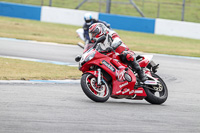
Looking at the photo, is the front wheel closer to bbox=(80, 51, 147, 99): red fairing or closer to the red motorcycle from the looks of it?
the red motorcycle

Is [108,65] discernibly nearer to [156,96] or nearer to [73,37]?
[156,96]

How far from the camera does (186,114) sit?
24.5 feet

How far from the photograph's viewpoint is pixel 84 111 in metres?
7.11

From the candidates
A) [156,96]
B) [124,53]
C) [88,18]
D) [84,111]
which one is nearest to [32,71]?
[88,18]

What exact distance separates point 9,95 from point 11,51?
317 inches

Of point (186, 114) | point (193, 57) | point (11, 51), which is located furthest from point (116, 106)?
point (193, 57)

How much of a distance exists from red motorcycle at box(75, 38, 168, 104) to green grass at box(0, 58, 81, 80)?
273 cm

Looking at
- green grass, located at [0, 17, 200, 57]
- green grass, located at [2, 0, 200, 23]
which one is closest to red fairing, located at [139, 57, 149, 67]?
green grass, located at [0, 17, 200, 57]

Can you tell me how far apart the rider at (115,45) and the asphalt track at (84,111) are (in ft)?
2.23

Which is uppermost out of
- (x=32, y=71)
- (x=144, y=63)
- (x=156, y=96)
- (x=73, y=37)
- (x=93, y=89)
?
(x=144, y=63)

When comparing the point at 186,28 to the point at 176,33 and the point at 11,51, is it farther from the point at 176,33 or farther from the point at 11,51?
the point at 11,51

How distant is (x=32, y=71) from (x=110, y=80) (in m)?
3.96

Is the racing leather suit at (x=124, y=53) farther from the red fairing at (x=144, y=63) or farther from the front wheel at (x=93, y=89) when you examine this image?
the front wheel at (x=93, y=89)

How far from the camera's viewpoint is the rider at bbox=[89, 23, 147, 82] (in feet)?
26.8
